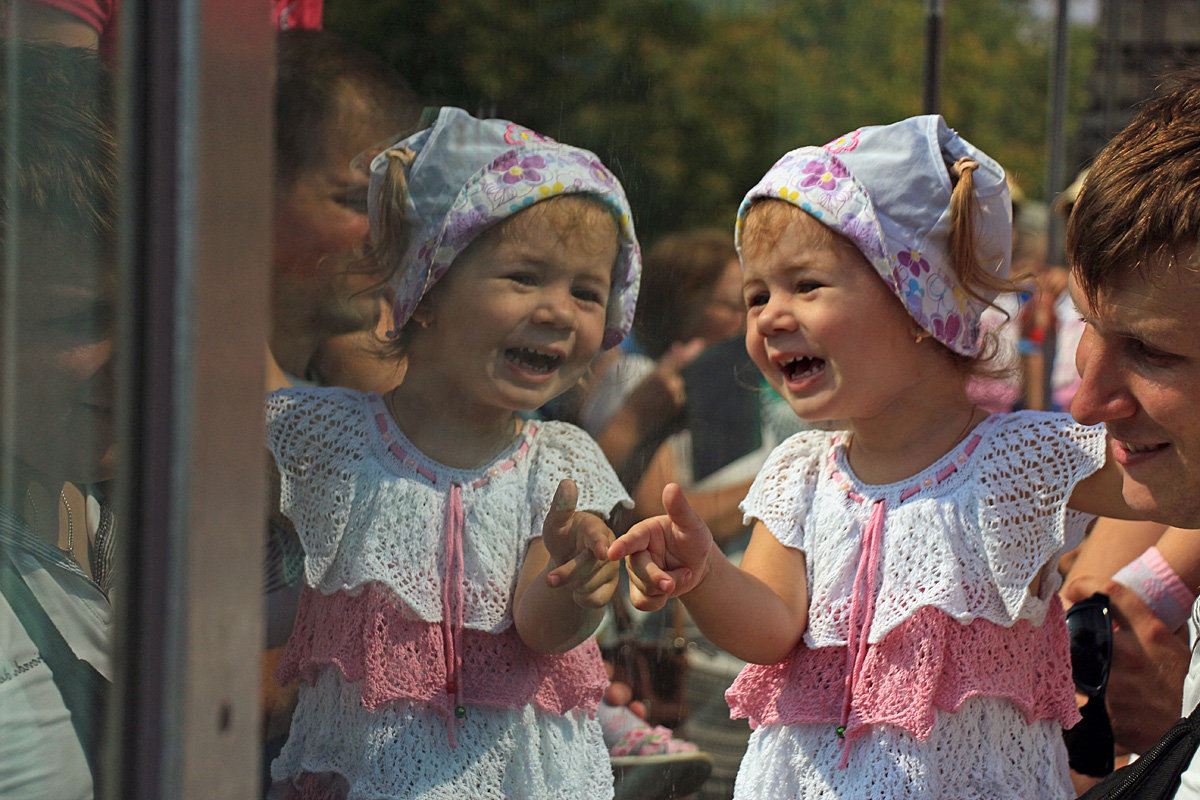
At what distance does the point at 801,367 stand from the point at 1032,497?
270 millimetres

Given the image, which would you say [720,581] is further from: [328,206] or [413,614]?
[328,206]

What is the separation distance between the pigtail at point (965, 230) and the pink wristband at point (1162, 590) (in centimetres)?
47

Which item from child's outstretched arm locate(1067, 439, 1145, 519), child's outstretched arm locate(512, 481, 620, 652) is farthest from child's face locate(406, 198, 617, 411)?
child's outstretched arm locate(1067, 439, 1145, 519)

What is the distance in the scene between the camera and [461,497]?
98cm

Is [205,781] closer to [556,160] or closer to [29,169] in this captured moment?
[29,169]

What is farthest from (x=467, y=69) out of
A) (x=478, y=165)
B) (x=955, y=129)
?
(x=955, y=129)

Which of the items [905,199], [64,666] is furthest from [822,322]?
[64,666]

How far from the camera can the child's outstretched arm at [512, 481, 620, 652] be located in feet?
3.21

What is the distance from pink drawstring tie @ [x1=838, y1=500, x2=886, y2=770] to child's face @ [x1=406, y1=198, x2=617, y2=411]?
1.22 feet

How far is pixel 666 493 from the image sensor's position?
982 mm

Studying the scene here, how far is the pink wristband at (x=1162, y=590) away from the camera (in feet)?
4.57

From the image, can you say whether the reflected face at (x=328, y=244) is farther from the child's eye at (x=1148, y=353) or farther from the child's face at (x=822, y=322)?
the child's eye at (x=1148, y=353)

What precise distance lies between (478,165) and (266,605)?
0.38 meters

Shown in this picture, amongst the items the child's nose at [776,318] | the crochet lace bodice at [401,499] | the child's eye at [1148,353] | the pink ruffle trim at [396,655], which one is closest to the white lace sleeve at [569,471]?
the crochet lace bodice at [401,499]
